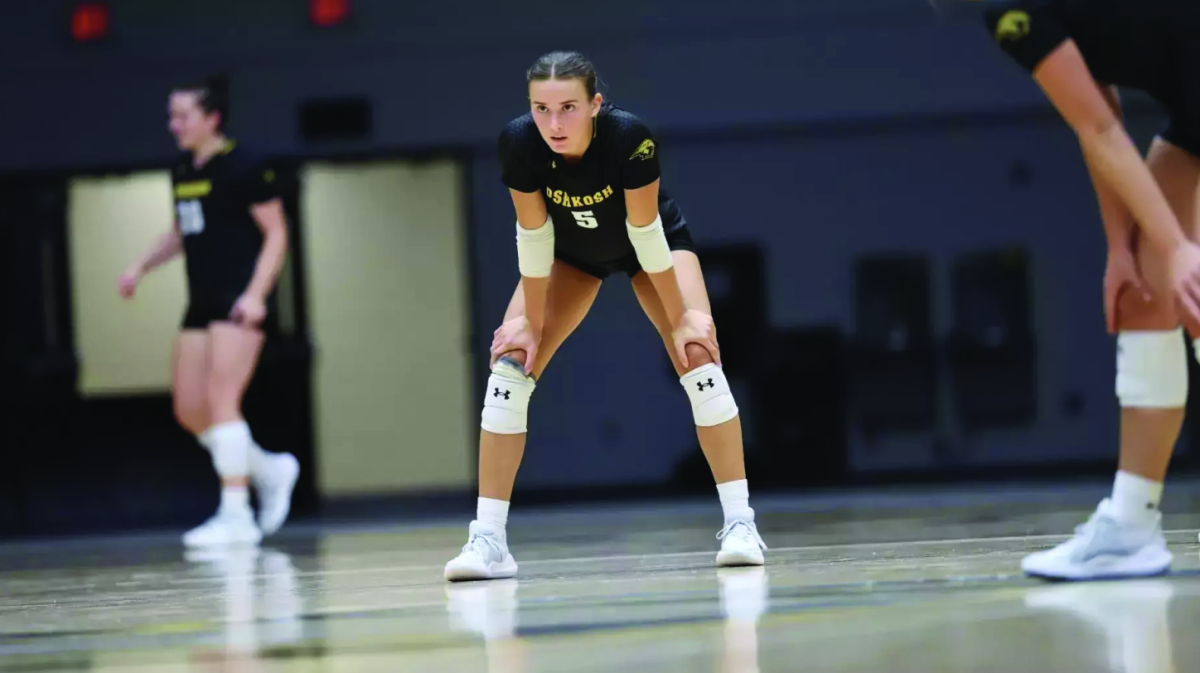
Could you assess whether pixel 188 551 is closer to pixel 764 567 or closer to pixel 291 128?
pixel 764 567

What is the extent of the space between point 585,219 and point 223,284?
2594mm

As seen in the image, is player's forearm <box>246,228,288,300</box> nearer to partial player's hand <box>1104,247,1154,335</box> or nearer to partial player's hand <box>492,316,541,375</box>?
partial player's hand <box>492,316,541,375</box>

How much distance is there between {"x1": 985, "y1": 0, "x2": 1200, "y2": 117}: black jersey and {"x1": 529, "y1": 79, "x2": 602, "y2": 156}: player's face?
84cm

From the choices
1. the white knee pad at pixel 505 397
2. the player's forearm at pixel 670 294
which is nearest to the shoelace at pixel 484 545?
the white knee pad at pixel 505 397

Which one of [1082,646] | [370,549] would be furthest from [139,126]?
[1082,646]

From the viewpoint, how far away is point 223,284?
528 centimetres

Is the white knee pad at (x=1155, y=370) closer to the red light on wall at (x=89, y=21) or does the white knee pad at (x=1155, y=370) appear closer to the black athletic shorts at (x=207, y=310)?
the black athletic shorts at (x=207, y=310)

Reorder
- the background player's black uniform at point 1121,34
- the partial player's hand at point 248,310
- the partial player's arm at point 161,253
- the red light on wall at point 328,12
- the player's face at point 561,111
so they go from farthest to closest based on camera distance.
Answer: the red light on wall at point 328,12
the partial player's arm at point 161,253
the partial player's hand at point 248,310
the player's face at point 561,111
the background player's black uniform at point 1121,34

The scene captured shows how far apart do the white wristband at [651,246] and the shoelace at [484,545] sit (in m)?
0.66

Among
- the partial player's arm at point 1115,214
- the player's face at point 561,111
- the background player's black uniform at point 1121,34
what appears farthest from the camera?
the player's face at point 561,111

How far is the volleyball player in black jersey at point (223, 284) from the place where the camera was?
5.20 m

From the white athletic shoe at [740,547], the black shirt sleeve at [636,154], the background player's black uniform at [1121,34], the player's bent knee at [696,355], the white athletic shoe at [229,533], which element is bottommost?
the white athletic shoe at [229,533]

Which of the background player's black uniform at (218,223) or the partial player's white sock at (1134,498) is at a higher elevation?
the background player's black uniform at (218,223)

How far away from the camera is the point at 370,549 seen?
435cm
